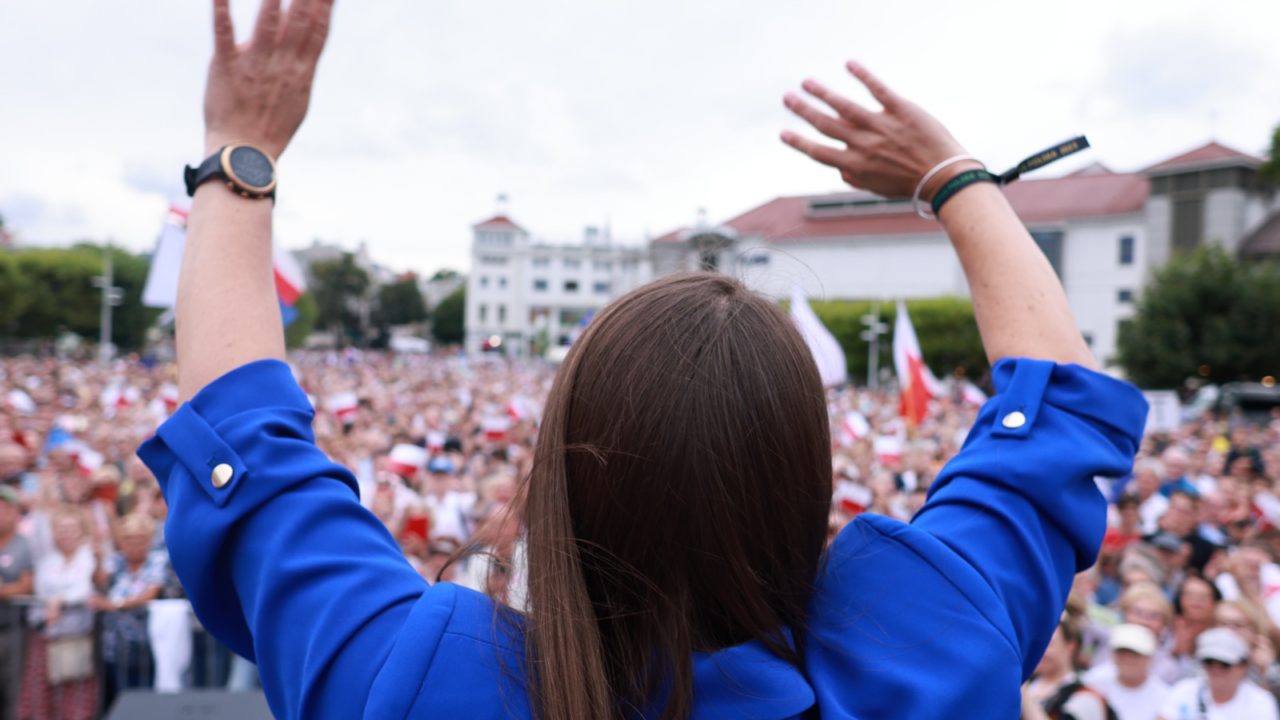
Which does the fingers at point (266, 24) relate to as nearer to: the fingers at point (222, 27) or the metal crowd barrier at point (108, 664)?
the fingers at point (222, 27)

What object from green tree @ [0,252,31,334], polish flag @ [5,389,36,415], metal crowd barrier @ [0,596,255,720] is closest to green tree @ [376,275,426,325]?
green tree @ [0,252,31,334]

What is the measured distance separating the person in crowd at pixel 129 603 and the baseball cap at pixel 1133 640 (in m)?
5.42

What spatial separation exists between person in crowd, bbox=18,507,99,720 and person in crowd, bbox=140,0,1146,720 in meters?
5.62

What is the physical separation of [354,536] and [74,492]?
8.25 metres

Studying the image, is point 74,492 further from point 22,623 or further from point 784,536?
point 784,536

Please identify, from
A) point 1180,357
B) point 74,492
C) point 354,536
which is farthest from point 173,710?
point 1180,357

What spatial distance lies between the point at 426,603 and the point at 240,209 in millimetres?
520

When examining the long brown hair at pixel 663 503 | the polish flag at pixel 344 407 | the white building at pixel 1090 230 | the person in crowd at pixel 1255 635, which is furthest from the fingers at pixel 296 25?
the white building at pixel 1090 230

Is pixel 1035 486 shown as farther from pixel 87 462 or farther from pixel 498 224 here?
pixel 498 224

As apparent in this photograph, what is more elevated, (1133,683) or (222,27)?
(222,27)

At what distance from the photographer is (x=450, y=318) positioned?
102938mm

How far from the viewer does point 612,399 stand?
972 millimetres

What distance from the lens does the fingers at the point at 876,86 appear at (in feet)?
4.84

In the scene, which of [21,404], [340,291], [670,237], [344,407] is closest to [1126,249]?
[670,237]
